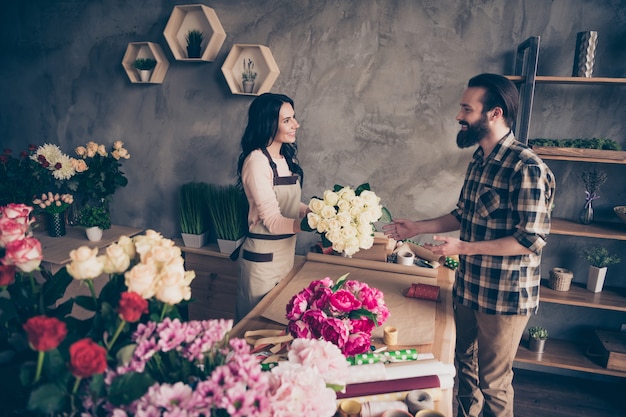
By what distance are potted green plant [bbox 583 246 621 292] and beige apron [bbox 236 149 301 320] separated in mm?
2026

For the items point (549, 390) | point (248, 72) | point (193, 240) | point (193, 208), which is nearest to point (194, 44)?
point (248, 72)

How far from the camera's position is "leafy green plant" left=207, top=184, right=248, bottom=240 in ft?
10.6

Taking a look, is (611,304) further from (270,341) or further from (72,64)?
(72,64)

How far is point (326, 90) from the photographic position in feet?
10.3

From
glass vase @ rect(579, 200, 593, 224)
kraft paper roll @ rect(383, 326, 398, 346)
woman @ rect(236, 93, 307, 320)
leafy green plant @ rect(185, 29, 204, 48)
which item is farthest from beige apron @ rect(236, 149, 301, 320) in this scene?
glass vase @ rect(579, 200, 593, 224)

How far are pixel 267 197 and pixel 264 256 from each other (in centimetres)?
32

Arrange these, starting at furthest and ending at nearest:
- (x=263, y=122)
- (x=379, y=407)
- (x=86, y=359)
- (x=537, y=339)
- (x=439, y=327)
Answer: (x=537, y=339), (x=263, y=122), (x=439, y=327), (x=379, y=407), (x=86, y=359)

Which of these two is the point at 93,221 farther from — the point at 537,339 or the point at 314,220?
the point at 537,339

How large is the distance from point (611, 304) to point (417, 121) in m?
1.67

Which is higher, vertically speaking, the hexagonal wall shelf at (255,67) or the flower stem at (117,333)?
the hexagonal wall shelf at (255,67)

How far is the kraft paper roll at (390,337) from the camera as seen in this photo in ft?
4.88

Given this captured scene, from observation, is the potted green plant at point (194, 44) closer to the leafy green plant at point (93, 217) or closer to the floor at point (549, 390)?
the leafy green plant at point (93, 217)

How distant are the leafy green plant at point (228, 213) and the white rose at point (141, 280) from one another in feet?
7.83

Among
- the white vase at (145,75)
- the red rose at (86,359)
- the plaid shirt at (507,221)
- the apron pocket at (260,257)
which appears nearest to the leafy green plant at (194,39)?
the white vase at (145,75)
